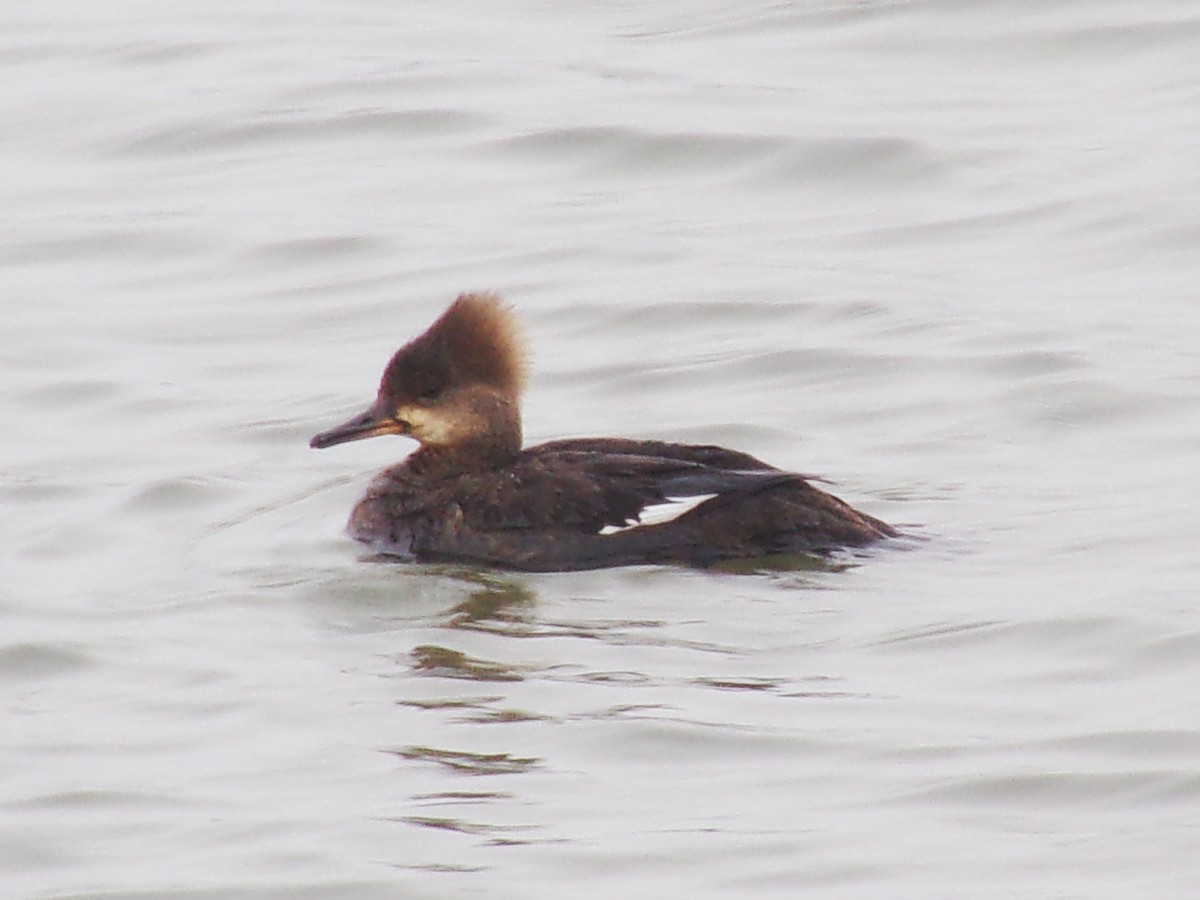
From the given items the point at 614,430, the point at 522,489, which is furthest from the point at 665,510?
the point at 614,430

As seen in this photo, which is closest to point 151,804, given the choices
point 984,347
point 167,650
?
point 167,650

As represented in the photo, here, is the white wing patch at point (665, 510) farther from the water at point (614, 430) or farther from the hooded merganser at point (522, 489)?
the water at point (614, 430)

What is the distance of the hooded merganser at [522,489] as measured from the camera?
8.48 metres

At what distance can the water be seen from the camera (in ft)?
20.9

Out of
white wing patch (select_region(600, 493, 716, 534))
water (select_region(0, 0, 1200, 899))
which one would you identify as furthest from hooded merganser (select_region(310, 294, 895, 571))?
water (select_region(0, 0, 1200, 899))

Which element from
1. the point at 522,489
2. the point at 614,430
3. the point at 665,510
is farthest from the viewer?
the point at 614,430

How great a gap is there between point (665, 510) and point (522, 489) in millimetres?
510

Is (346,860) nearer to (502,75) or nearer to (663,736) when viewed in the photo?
(663,736)

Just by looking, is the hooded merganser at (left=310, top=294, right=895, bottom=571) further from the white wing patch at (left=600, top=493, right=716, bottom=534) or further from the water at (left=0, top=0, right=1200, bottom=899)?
the water at (left=0, top=0, right=1200, bottom=899)

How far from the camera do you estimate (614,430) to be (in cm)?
1035

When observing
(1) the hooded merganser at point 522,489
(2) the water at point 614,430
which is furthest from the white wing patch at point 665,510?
(2) the water at point 614,430

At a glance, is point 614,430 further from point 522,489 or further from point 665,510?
point 665,510

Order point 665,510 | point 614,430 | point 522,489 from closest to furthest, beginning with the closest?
point 665,510 → point 522,489 → point 614,430

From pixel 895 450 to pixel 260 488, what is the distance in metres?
2.27
